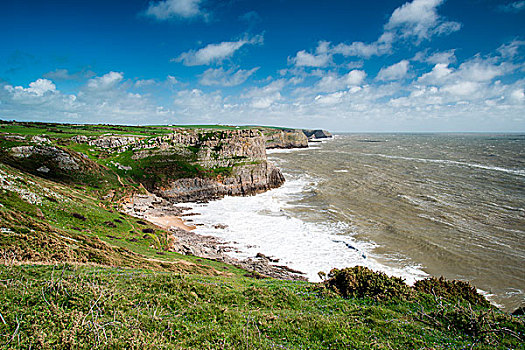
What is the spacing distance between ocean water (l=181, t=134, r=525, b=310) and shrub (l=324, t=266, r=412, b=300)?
10926mm

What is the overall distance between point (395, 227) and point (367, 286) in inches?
1058

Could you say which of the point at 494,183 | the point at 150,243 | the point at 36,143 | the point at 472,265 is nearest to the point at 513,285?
the point at 472,265

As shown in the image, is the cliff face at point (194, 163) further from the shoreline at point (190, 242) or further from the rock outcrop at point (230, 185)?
the shoreline at point (190, 242)

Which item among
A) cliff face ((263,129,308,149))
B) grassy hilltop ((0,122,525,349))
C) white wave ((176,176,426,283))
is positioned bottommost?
white wave ((176,176,426,283))

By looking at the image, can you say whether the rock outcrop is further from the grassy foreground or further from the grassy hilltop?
the grassy foreground

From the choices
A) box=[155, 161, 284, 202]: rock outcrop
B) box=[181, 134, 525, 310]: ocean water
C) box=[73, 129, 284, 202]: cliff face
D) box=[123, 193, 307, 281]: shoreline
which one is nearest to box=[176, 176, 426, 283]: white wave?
box=[181, 134, 525, 310]: ocean water

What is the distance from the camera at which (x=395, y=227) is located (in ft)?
119

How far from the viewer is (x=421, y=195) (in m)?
50.9

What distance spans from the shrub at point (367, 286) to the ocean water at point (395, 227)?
35.8 ft

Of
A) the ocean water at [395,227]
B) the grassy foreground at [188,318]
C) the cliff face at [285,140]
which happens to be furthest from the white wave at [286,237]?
the cliff face at [285,140]

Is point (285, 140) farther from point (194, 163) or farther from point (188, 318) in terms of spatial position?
point (188, 318)

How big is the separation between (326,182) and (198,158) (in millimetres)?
34296

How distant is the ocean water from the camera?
87.4 ft

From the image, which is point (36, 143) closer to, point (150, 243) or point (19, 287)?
point (150, 243)
